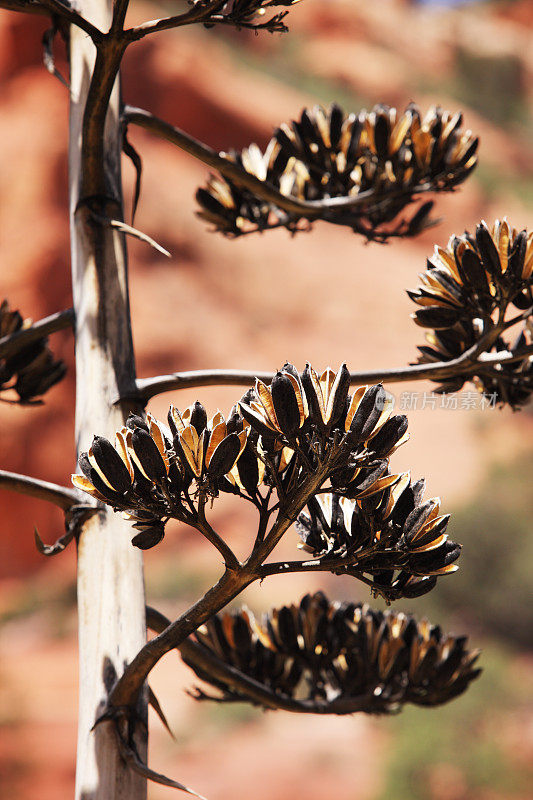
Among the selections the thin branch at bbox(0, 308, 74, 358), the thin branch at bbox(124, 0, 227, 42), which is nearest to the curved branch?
the thin branch at bbox(0, 308, 74, 358)

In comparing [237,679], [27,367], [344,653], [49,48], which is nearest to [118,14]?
[49,48]

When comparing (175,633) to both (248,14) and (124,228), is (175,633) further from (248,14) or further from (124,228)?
(248,14)

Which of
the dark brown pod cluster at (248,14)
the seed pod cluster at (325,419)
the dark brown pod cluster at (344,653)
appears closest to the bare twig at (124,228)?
the dark brown pod cluster at (248,14)

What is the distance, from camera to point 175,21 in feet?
2.89

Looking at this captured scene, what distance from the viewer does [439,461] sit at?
6062 millimetres

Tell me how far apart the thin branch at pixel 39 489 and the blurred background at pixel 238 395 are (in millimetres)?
3395

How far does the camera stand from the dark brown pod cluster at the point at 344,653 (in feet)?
4.03

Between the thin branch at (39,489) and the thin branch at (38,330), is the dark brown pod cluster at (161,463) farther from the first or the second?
the thin branch at (38,330)

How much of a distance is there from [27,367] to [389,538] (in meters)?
0.75

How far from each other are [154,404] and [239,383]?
194 inches

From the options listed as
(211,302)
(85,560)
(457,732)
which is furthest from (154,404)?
(85,560)

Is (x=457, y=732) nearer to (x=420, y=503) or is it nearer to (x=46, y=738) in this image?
(x=46, y=738)

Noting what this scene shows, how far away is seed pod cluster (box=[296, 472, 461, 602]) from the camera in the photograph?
738mm

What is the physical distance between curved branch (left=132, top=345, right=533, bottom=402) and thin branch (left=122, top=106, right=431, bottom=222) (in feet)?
0.95
